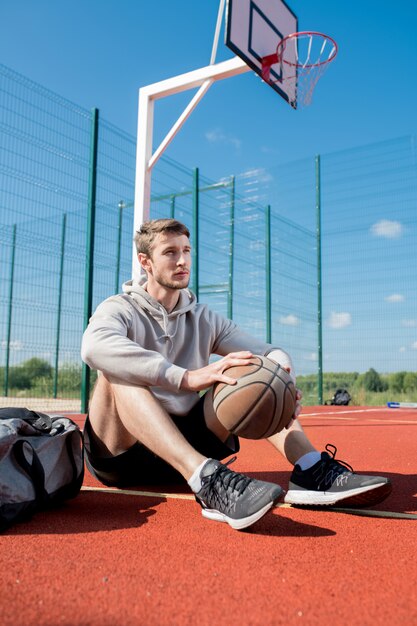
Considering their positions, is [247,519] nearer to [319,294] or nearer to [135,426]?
[135,426]

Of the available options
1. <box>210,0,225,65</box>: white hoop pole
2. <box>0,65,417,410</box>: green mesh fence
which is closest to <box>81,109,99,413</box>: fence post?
<box>0,65,417,410</box>: green mesh fence

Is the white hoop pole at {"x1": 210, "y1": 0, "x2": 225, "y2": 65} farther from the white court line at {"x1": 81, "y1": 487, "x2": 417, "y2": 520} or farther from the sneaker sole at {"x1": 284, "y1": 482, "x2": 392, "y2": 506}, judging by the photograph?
the sneaker sole at {"x1": 284, "y1": 482, "x2": 392, "y2": 506}

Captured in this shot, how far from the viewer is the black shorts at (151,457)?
1.88 m

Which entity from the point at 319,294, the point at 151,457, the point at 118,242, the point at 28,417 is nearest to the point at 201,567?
the point at 151,457

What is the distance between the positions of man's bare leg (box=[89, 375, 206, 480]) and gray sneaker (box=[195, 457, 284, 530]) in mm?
67

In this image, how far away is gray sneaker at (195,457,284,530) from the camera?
144cm

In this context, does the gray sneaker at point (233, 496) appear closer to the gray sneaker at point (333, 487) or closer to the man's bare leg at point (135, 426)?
the man's bare leg at point (135, 426)

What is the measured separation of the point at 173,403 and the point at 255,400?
34 cm

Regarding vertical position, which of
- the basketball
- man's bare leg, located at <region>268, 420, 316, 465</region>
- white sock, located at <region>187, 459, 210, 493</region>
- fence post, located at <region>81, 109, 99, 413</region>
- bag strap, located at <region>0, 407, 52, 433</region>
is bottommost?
white sock, located at <region>187, 459, 210, 493</region>

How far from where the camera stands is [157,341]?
1978 mm

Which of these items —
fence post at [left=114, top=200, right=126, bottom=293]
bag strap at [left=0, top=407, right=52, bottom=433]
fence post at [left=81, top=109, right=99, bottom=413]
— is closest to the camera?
bag strap at [left=0, top=407, right=52, bottom=433]

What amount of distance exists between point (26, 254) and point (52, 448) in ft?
13.3

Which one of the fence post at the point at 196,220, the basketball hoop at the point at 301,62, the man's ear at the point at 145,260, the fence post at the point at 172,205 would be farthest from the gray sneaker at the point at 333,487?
the fence post at the point at 172,205

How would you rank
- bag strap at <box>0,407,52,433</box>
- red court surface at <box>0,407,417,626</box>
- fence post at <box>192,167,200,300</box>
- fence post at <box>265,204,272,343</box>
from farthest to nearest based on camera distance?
fence post at <box>265,204,272,343</box> < fence post at <box>192,167,200,300</box> < bag strap at <box>0,407,52,433</box> < red court surface at <box>0,407,417,626</box>
